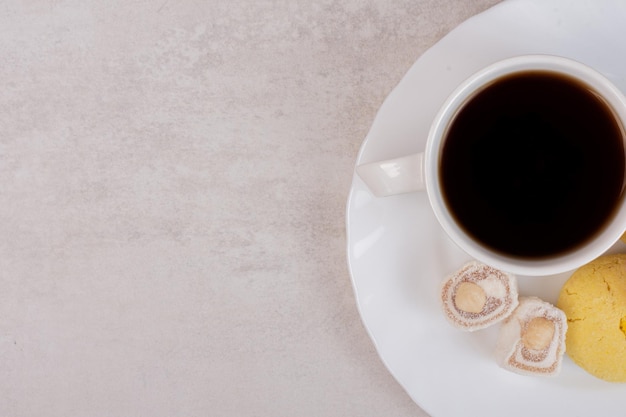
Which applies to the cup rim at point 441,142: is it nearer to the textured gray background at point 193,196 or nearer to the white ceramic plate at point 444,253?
the white ceramic plate at point 444,253

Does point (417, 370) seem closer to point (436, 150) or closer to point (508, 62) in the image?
point (436, 150)

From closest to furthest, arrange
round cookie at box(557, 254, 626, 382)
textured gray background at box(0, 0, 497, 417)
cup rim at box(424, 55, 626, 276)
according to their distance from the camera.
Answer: cup rim at box(424, 55, 626, 276) → round cookie at box(557, 254, 626, 382) → textured gray background at box(0, 0, 497, 417)

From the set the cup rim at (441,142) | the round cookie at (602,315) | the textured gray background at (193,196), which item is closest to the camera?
the cup rim at (441,142)

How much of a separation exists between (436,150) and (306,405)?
1.67 feet

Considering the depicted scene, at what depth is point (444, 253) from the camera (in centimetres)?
89

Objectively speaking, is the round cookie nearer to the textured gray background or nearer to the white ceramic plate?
the white ceramic plate

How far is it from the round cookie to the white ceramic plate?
25mm

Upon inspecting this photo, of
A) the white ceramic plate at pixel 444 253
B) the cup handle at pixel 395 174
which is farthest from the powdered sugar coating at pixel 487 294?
the cup handle at pixel 395 174

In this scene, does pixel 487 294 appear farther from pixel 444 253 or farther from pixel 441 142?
pixel 441 142

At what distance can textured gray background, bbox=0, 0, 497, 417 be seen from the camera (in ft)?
3.27

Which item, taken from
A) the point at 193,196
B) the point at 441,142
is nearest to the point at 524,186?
the point at 441,142

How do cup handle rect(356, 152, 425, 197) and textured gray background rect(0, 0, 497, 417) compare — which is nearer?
cup handle rect(356, 152, 425, 197)

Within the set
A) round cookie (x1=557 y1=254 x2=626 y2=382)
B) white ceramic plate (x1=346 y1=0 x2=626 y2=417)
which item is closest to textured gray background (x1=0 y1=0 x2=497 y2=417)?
white ceramic plate (x1=346 y1=0 x2=626 y2=417)

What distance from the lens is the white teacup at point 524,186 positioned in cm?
74
